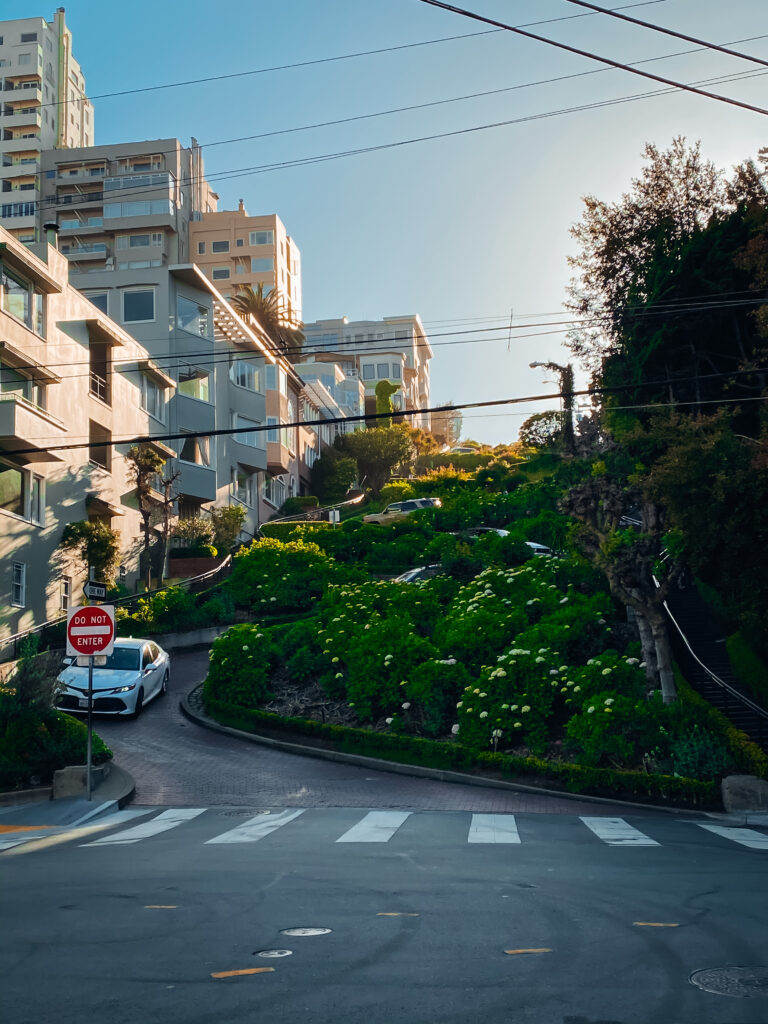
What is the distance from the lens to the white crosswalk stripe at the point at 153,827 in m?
12.4

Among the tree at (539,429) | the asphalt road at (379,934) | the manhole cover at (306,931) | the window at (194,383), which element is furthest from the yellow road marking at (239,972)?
the tree at (539,429)

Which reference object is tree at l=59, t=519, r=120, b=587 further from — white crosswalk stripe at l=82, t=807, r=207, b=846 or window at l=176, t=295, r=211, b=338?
white crosswalk stripe at l=82, t=807, r=207, b=846

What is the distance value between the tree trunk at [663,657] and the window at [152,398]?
2748 centimetres

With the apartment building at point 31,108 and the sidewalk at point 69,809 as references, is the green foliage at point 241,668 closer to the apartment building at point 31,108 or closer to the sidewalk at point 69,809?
the sidewalk at point 69,809

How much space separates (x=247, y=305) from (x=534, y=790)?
68048 millimetres

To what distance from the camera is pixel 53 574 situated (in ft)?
110

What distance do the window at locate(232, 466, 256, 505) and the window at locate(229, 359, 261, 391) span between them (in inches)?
165

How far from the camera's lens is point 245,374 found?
178 feet

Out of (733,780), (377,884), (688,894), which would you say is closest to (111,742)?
(733,780)

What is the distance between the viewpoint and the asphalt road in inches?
211

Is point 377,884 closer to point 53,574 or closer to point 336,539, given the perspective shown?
point 53,574

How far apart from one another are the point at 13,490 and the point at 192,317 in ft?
62.4

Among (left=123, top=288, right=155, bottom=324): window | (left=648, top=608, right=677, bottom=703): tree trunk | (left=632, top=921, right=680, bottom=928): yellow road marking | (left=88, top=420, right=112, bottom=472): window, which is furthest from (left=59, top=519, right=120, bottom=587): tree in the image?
(left=632, top=921, right=680, bottom=928): yellow road marking

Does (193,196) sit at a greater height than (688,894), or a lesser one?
greater
